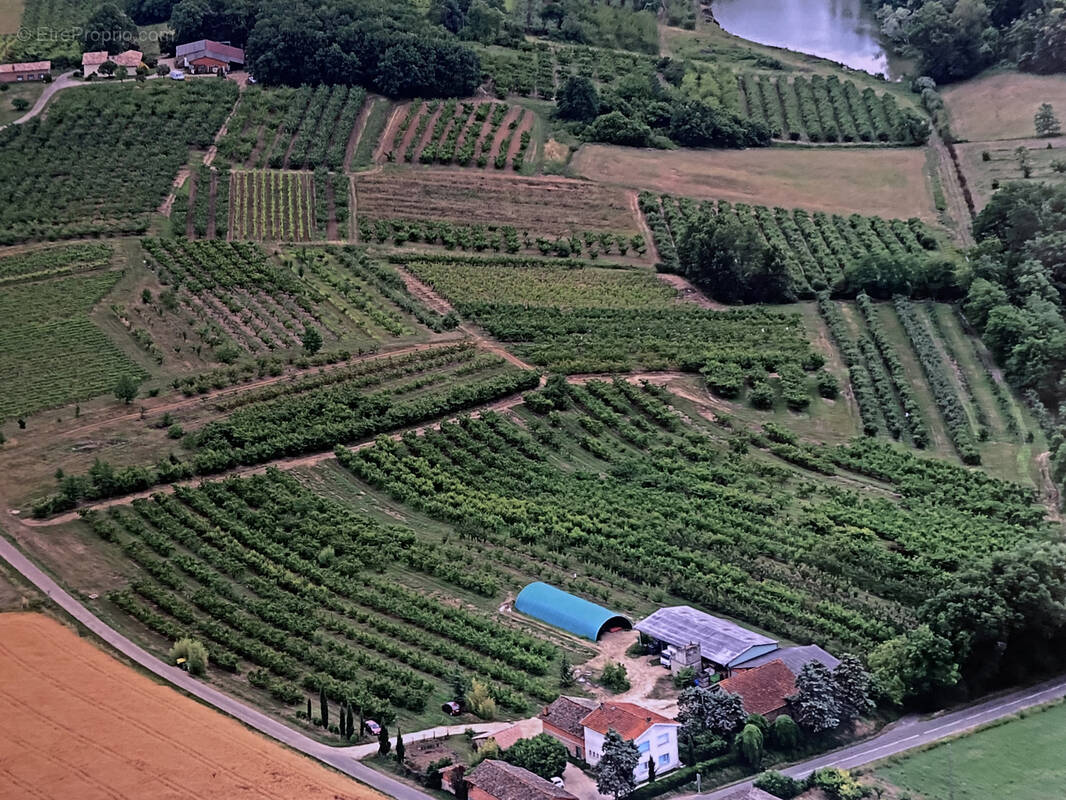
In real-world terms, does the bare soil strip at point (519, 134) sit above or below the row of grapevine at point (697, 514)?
above

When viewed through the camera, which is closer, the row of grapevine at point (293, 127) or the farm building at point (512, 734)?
the farm building at point (512, 734)

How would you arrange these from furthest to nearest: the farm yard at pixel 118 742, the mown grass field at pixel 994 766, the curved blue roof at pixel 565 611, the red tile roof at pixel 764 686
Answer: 1. the curved blue roof at pixel 565 611
2. the red tile roof at pixel 764 686
3. the mown grass field at pixel 994 766
4. the farm yard at pixel 118 742

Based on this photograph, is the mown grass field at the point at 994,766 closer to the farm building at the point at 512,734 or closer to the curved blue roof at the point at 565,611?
the farm building at the point at 512,734

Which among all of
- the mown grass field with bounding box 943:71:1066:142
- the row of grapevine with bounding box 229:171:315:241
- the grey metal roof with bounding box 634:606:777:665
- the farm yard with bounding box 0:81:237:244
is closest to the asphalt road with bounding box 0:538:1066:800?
the grey metal roof with bounding box 634:606:777:665

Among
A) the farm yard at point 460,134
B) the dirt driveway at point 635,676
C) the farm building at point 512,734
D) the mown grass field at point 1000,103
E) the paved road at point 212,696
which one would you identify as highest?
the mown grass field at point 1000,103

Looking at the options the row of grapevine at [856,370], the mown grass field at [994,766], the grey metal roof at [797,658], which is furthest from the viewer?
the row of grapevine at [856,370]

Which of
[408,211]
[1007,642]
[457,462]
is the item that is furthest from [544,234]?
[1007,642]

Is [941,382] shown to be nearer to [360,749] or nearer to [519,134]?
[519,134]

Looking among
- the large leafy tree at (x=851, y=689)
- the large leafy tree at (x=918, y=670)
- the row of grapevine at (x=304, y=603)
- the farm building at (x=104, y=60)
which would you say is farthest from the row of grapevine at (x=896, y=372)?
the farm building at (x=104, y=60)
